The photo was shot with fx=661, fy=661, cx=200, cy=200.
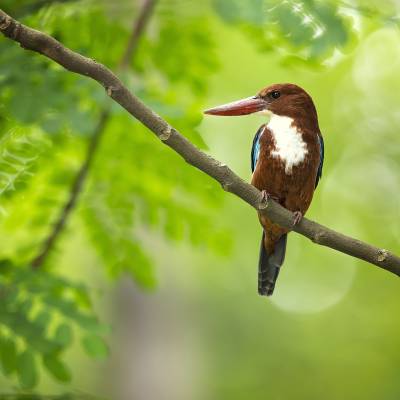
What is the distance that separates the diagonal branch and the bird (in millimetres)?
787

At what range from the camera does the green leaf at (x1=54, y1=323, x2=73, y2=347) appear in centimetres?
296

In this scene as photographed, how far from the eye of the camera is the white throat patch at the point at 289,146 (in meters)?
3.19

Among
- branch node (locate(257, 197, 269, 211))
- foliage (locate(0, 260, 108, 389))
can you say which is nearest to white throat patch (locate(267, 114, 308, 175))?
branch node (locate(257, 197, 269, 211))

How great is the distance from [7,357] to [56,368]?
23 centimetres

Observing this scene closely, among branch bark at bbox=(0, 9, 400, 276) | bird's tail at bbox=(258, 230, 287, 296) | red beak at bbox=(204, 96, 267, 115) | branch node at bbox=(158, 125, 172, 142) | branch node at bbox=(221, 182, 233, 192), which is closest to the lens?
branch bark at bbox=(0, 9, 400, 276)

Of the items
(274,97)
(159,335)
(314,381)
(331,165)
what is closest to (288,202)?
(274,97)

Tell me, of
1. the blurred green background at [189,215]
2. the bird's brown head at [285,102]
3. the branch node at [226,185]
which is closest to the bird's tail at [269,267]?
the blurred green background at [189,215]

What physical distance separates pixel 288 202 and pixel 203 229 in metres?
0.88

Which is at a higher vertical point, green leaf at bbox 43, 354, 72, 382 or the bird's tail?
the bird's tail

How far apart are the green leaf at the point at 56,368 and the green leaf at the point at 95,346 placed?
6.6 inches

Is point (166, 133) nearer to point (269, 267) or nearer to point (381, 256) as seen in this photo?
point (381, 256)

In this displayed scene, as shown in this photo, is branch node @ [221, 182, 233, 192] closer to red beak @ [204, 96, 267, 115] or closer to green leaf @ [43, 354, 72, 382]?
red beak @ [204, 96, 267, 115]

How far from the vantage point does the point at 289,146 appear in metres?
3.21

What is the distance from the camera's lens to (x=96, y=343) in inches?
118
